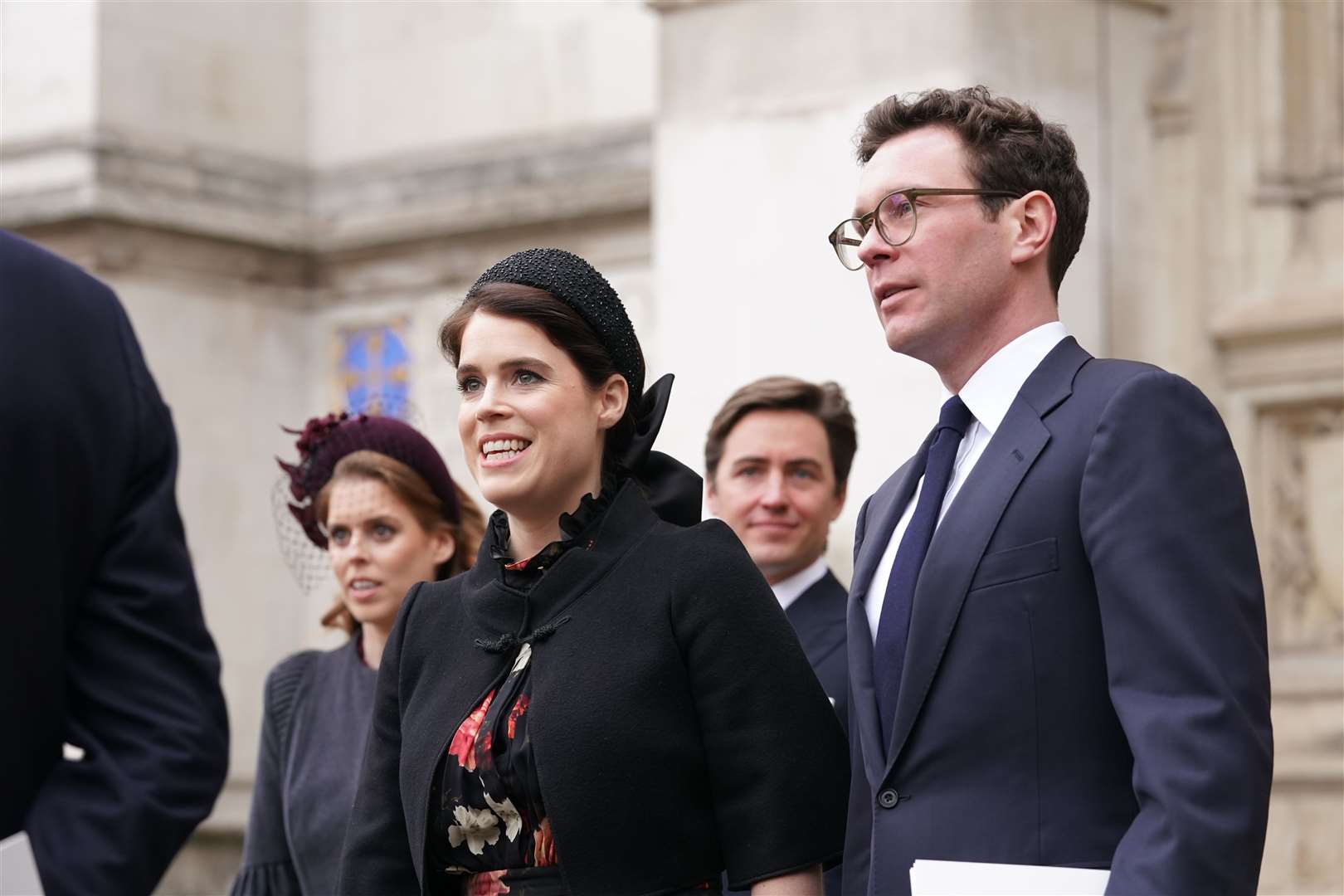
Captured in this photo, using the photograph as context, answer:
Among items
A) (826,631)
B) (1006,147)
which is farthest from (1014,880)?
(826,631)

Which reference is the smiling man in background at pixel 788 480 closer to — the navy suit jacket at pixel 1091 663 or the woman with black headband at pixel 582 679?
the woman with black headband at pixel 582 679

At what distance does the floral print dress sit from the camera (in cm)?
289

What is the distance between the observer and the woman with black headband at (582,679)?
2.86 meters

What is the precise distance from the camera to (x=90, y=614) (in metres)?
2.40

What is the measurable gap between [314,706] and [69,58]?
13.0 ft

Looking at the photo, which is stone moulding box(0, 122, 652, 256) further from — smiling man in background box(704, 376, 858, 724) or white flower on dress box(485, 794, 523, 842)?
white flower on dress box(485, 794, 523, 842)

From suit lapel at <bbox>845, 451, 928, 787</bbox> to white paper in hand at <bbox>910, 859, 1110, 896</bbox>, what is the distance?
184 mm

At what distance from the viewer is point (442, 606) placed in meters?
3.20

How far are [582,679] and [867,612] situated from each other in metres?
0.39

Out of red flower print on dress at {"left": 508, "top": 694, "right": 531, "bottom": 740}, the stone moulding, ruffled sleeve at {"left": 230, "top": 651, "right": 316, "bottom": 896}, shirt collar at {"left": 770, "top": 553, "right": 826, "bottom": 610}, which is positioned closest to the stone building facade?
the stone moulding

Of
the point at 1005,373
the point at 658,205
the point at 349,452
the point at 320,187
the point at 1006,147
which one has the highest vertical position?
the point at 320,187

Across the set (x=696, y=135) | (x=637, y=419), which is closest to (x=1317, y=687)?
(x=696, y=135)

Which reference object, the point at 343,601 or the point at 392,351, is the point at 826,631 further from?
the point at 392,351

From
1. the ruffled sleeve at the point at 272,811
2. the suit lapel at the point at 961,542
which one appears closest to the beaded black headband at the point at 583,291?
the suit lapel at the point at 961,542
